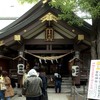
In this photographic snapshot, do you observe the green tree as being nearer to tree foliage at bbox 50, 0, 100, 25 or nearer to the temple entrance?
tree foliage at bbox 50, 0, 100, 25

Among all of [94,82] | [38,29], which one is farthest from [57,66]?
[94,82]

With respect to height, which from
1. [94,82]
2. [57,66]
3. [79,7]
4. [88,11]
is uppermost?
[79,7]

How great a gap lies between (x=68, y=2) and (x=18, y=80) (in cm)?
830

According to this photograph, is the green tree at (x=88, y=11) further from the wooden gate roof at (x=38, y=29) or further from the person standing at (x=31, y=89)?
the wooden gate roof at (x=38, y=29)

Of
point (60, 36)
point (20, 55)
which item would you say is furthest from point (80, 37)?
point (20, 55)

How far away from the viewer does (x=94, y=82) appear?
9.23 meters

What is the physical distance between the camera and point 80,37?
765 inches

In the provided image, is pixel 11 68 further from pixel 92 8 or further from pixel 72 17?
pixel 92 8

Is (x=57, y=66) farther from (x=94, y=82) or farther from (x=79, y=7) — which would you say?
(x=94, y=82)

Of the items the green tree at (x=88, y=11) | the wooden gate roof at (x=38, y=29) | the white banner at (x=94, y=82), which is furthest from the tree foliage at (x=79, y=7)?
the wooden gate roof at (x=38, y=29)

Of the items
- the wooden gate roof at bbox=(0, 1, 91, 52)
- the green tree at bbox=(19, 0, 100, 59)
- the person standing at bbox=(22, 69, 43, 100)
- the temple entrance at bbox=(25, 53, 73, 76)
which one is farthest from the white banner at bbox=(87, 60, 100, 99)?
the temple entrance at bbox=(25, 53, 73, 76)

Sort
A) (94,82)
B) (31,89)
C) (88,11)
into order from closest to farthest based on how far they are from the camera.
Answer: (94,82)
(31,89)
(88,11)

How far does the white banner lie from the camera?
29.6ft

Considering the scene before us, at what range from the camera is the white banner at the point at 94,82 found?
9.02 m
